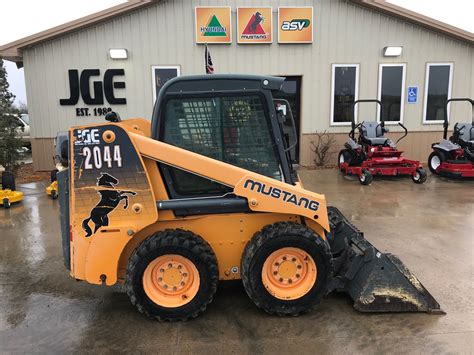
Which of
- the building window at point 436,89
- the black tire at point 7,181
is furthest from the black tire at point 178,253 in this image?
the building window at point 436,89

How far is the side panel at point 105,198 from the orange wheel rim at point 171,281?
0.31m

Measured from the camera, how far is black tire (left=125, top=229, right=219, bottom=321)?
3158 mm

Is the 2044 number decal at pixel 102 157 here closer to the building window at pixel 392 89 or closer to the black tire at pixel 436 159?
the black tire at pixel 436 159

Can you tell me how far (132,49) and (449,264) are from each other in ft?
29.9

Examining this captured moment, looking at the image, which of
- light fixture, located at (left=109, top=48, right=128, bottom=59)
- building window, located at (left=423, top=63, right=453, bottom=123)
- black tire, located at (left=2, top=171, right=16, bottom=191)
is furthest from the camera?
building window, located at (left=423, top=63, right=453, bottom=123)

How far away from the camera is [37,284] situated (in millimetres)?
4105

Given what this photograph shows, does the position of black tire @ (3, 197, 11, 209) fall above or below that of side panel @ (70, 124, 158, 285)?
below

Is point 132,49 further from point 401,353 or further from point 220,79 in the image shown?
point 401,353

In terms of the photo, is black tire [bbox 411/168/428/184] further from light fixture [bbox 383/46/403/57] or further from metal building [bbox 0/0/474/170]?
light fixture [bbox 383/46/403/57]

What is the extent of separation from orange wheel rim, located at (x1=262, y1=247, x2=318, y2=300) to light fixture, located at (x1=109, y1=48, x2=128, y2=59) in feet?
28.6

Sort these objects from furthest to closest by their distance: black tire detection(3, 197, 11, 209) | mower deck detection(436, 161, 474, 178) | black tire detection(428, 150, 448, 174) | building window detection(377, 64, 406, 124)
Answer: building window detection(377, 64, 406, 124)
black tire detection(428, 150, 448, 174)
mower deck detection(436, 161, 474, 178)
black tire detection(3, 197, 11, 209)

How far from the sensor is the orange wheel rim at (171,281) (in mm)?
3233

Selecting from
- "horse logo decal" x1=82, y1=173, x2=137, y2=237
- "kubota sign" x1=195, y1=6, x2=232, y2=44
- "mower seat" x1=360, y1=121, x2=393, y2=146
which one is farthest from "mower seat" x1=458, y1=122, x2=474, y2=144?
"horse logo decal" x1=82, y1=173, x2=137, y2=237

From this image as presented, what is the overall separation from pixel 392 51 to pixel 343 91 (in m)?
1.64
